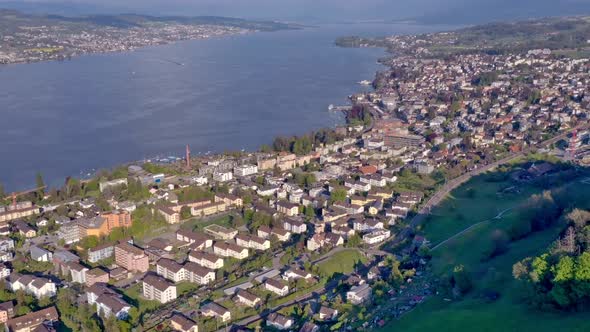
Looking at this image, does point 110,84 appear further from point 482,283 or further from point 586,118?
point 482,283

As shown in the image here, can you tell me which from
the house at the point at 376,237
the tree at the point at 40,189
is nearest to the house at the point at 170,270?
the house at the point at 376,237

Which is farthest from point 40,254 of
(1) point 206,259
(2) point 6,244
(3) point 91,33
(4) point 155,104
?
(3) point 91,33

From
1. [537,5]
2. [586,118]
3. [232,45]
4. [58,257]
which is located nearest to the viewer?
[58,257]

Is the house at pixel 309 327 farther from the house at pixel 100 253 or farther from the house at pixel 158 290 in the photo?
the house at pixel 100 253

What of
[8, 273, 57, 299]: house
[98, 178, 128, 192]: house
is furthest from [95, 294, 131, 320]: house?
[98, 178, 128, 192]: house

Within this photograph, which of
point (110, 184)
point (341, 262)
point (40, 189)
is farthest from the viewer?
point (110, 184)

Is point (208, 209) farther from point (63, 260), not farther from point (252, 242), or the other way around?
point (63, 260)

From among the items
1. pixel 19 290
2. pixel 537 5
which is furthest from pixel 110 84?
pixel 537 5
